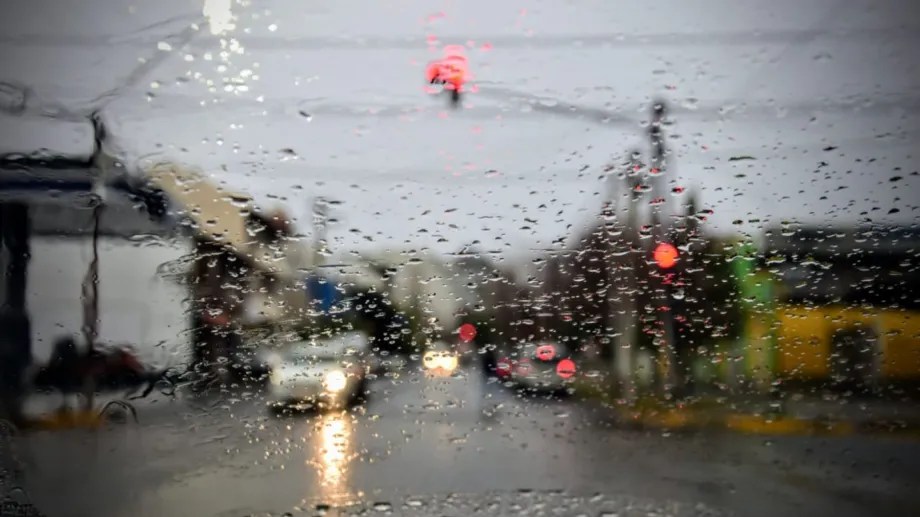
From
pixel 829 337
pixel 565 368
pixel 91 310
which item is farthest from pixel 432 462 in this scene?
pixel 829 337

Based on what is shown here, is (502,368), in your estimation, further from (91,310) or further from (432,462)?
(91,310)

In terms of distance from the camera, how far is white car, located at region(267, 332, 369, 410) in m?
6.24

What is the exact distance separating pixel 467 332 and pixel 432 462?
1.44m

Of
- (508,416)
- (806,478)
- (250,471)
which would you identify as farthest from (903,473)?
(250,471)

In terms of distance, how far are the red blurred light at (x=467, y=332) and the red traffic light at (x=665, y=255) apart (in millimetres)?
1662

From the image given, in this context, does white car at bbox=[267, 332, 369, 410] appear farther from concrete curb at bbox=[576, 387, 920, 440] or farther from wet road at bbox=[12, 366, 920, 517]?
concrete curb at bbox=[576, 387, 920, 440]

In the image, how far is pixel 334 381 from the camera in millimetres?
6359

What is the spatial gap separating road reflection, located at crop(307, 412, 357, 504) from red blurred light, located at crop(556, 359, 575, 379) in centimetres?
173

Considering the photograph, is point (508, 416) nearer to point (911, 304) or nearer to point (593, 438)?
point (593, 438)

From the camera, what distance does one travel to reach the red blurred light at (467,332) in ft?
21.8

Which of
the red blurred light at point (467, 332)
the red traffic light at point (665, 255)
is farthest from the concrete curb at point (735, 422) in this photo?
the red traffic light at point (665, 255)

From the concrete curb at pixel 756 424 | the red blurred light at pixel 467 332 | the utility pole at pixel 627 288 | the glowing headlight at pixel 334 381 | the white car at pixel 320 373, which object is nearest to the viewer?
the concrete curb at pixel 756 424

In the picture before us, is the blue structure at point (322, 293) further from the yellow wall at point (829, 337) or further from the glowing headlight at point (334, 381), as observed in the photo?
the yellow wall at point (829, 337)

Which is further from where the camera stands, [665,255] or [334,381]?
[665,255]
